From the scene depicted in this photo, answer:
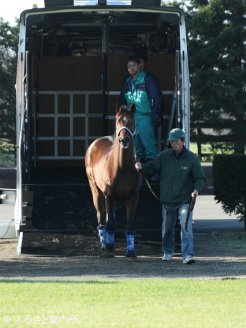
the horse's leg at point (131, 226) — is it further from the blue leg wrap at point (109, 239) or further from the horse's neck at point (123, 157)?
the horse's neck at point (123, 157)

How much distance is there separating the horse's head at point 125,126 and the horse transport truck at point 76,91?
1.48 metres

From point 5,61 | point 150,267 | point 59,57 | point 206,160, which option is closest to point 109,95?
point 59,57

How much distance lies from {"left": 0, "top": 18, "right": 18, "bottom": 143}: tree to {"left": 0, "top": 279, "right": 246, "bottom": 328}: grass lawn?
23581 mm

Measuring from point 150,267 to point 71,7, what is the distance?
4253 mm

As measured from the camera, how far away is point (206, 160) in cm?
3675

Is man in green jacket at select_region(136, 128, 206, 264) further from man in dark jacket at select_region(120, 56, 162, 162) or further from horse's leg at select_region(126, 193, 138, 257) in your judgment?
man in dark jacket at select_region(120, 56, 162, 162)

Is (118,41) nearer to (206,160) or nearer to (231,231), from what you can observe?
(231,231)

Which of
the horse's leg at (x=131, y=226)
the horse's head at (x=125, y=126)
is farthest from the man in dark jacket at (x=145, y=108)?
the horse's head at (x=125, y=126)

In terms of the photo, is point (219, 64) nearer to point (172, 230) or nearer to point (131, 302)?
point (172, 230)

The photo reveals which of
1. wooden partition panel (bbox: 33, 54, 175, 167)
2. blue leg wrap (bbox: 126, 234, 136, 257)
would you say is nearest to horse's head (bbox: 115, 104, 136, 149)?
blue leg wrap (bbox: 126, 234, 136, 257)

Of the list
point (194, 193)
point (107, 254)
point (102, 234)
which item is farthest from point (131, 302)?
point (102, 234)

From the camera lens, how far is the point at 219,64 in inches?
1410

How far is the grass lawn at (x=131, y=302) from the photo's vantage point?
30.5ft

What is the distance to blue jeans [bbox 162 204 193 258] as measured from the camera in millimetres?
14367
